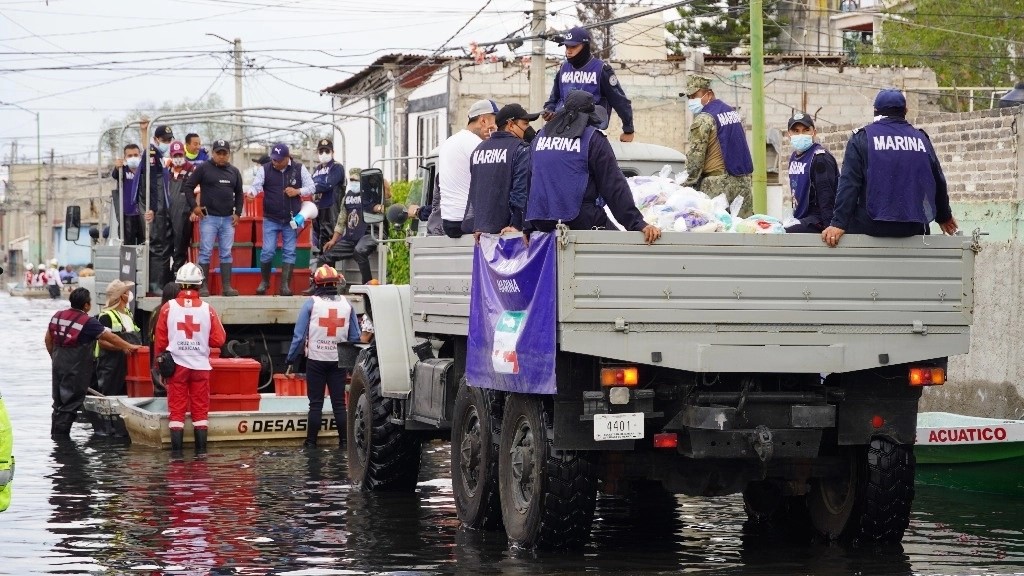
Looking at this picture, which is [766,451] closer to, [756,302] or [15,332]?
[756,302]

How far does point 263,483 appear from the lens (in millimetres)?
15094

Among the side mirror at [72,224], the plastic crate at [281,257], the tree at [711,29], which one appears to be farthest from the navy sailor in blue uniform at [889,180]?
the tree at [711,29]

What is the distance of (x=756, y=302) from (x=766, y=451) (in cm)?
88

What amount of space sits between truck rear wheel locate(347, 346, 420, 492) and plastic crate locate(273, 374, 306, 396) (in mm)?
5647

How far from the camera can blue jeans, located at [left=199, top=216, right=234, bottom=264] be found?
20.4 metres

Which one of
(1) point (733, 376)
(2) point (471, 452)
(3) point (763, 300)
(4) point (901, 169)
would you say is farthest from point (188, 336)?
(4) point (901, 169)

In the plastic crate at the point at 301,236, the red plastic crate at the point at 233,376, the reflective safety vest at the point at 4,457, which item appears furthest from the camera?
the plastic crate at the point at 301,236

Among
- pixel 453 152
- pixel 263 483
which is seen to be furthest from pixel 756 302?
pixel 263 483

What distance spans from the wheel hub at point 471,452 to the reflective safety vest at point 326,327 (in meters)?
5.77

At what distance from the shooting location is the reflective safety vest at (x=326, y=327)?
1775cm

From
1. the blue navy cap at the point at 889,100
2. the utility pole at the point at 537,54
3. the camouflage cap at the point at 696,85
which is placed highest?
the utility pole at the point at 537,54

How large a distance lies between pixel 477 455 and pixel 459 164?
237 cm

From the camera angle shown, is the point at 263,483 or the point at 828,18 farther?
the point at 828,18

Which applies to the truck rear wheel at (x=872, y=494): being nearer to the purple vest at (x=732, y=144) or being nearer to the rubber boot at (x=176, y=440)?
the purple vest at (x=732, y=144)
